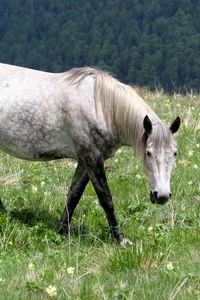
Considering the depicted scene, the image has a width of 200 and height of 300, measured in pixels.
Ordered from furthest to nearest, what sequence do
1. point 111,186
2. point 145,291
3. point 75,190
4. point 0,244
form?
point 111,186 < point 75,190 < point 0,244 < point 145,291

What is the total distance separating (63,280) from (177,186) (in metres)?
4.55

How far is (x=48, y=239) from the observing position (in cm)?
898

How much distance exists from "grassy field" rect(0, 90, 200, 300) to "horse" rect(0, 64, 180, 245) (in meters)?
0.48

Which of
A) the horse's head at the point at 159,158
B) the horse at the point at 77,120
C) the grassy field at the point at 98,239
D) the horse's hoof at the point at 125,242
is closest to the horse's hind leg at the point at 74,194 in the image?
the horse at the point at 77,120

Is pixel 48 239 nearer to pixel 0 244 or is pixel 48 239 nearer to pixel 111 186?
pixel 0 244

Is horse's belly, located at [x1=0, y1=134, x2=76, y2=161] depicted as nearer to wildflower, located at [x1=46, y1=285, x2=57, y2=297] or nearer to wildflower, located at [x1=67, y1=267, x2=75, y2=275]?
wildflower, located at [x1=67, y1=267, x2=75, y2=275]

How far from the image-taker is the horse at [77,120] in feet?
30.3

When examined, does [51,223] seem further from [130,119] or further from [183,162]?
[183,162]

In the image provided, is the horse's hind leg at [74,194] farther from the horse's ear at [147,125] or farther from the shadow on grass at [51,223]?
the horse's ear at [147,125]

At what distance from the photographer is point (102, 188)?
370 inches

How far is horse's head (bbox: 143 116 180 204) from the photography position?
853cm

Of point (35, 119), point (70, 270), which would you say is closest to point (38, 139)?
point (35, 119)

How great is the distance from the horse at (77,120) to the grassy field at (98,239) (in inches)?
18.9

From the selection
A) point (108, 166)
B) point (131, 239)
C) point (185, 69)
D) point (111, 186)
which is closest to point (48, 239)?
point (131, 239)
